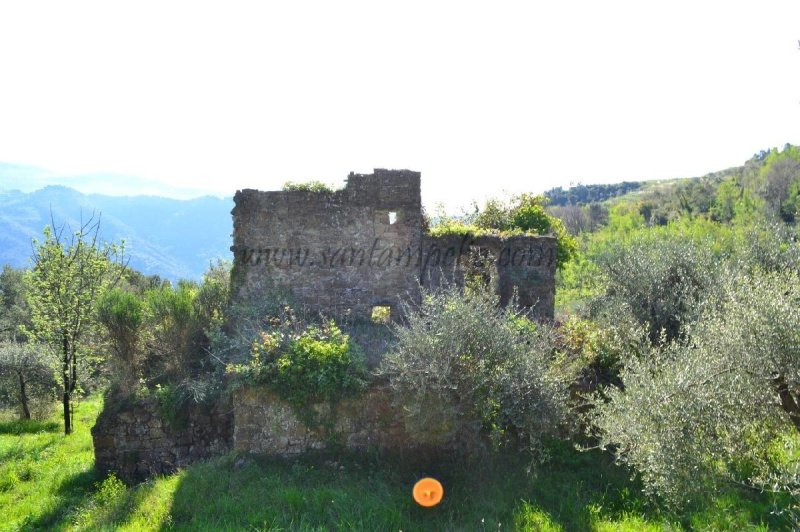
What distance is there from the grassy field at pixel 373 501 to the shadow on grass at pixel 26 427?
6.18m

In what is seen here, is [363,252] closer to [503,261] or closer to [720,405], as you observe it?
[503,261]

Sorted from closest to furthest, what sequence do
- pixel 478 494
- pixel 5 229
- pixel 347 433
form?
1. pixel 478 494
2. pixel 347 433
3. pixel 5 229

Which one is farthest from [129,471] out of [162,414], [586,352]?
[586,352]

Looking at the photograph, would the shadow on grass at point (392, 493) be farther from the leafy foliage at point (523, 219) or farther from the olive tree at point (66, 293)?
the leafy foliage at point (523, 219)

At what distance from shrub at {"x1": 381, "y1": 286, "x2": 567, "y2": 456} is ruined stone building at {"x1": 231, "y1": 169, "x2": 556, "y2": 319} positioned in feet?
14.6

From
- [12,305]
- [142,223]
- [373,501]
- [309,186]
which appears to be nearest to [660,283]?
[373,501]

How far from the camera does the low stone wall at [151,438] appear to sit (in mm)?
9266

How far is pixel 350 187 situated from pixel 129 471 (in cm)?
727

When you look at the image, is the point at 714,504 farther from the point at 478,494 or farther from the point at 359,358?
the point at 359,358

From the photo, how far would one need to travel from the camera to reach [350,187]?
11711mm

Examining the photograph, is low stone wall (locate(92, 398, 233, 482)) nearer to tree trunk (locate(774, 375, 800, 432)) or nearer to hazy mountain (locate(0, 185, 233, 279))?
tree trunk (locate(774, 375, 800, 432))

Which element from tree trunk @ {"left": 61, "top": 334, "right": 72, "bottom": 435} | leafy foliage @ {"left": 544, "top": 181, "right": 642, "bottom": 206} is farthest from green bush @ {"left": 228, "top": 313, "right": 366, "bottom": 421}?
leafy foliage @ {"left": 544, "top": 181, "right": 642, "bottom": 206}

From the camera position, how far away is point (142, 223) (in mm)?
145375

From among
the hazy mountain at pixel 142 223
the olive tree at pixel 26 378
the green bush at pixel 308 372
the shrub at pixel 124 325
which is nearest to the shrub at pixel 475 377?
the green bush at pixel 308 372
